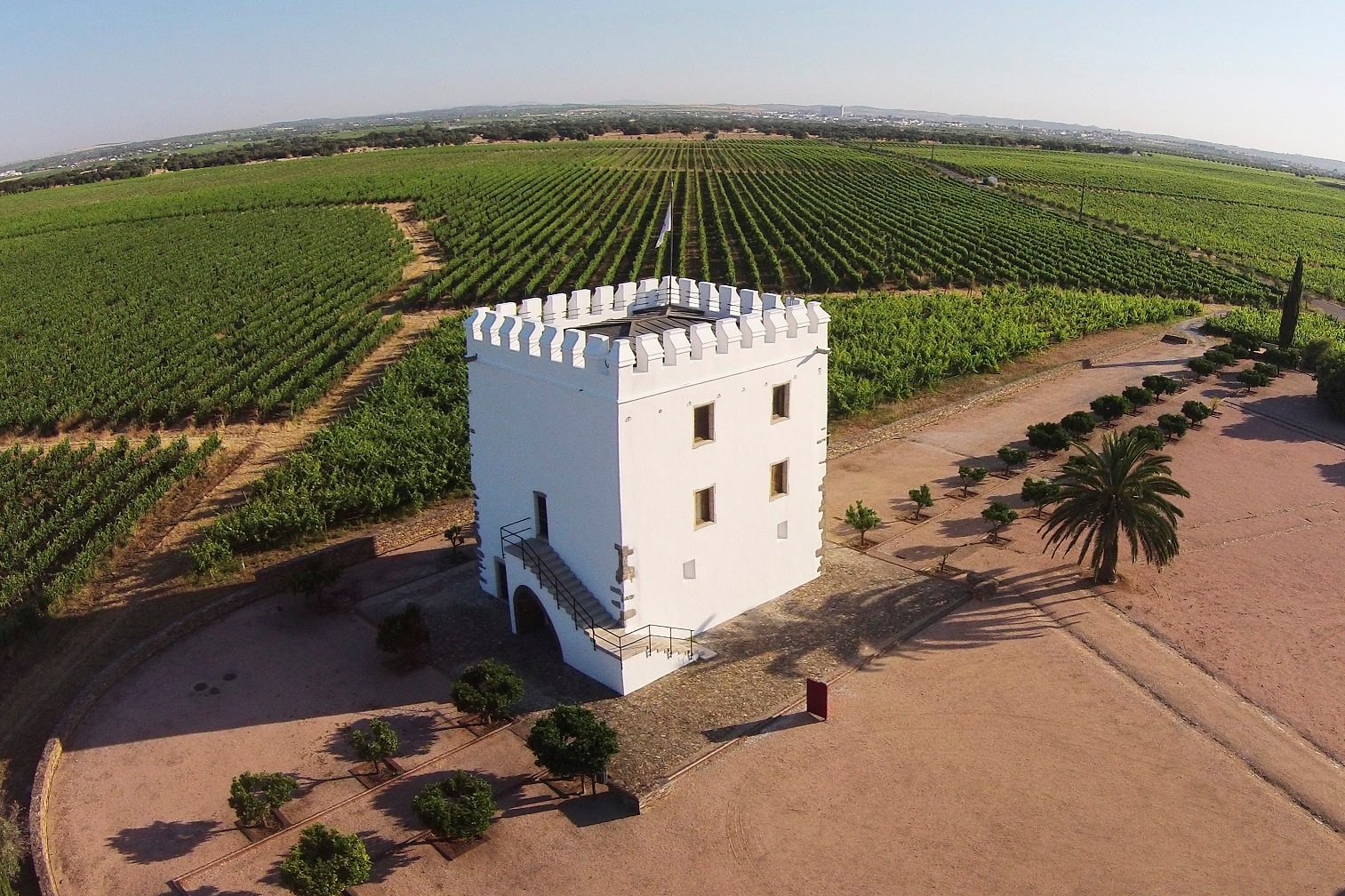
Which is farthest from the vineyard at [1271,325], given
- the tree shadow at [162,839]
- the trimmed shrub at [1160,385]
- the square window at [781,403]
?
the tree shadow at [162,839]

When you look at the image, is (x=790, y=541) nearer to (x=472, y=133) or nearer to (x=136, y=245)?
(x=136, y=245)

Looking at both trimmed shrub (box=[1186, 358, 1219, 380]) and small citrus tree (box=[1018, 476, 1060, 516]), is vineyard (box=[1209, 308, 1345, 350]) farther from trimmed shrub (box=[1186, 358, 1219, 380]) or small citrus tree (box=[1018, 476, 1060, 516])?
small citrus tree (box=[1018, 476, 1060, 516])

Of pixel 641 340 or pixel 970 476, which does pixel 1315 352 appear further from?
pixel 641 340

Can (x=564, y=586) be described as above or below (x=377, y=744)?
above

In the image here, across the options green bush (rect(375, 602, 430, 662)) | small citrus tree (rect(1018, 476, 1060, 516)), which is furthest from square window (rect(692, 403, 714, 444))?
small citrus tree (rect(1018, 476, 1060, 516))

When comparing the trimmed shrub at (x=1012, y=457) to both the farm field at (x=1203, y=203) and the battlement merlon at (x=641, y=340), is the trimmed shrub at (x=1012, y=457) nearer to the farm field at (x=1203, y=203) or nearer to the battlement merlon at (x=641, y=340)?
the battlement merlon at (x=641, y=340)

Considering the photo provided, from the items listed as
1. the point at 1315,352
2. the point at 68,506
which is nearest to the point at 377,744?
the point at 68,506

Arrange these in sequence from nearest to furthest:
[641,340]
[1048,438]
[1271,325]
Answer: [641,340] → [1048,438] → [1271,325]
